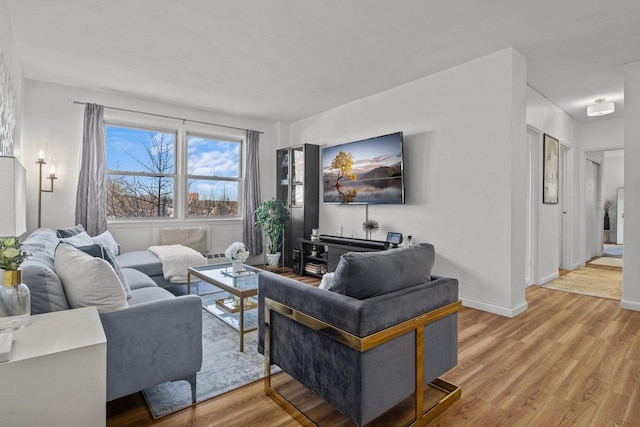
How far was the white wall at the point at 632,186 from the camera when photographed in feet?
11.8

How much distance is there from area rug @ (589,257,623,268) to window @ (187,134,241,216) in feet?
21.8

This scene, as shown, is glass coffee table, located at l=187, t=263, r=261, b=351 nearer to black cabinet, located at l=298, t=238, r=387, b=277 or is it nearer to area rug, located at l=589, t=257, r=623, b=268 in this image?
black cabinet, located at l=298, t=238, r=387, b=277

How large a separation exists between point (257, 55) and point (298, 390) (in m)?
3.12

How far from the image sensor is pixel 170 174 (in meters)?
5.37

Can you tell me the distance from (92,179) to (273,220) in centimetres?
259

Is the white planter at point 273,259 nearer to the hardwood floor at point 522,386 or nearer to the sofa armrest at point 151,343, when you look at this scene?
the hardwood floor at point 522,386

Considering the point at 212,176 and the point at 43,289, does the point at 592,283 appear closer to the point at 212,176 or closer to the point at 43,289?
the point at 212,176

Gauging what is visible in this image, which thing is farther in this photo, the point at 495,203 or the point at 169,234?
the point at 169,234

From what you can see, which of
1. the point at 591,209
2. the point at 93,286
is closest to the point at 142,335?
the point at 93,286

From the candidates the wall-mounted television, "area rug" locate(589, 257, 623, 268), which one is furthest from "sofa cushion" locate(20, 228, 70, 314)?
"area rug" locate(589, 257, 623, 268)

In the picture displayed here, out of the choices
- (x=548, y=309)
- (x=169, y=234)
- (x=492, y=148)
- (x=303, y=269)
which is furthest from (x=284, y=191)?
(x=548, y=309)

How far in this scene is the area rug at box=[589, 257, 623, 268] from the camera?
20.3ft

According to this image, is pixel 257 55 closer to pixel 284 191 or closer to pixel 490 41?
pixel 490 41

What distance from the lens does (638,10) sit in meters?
2.71
